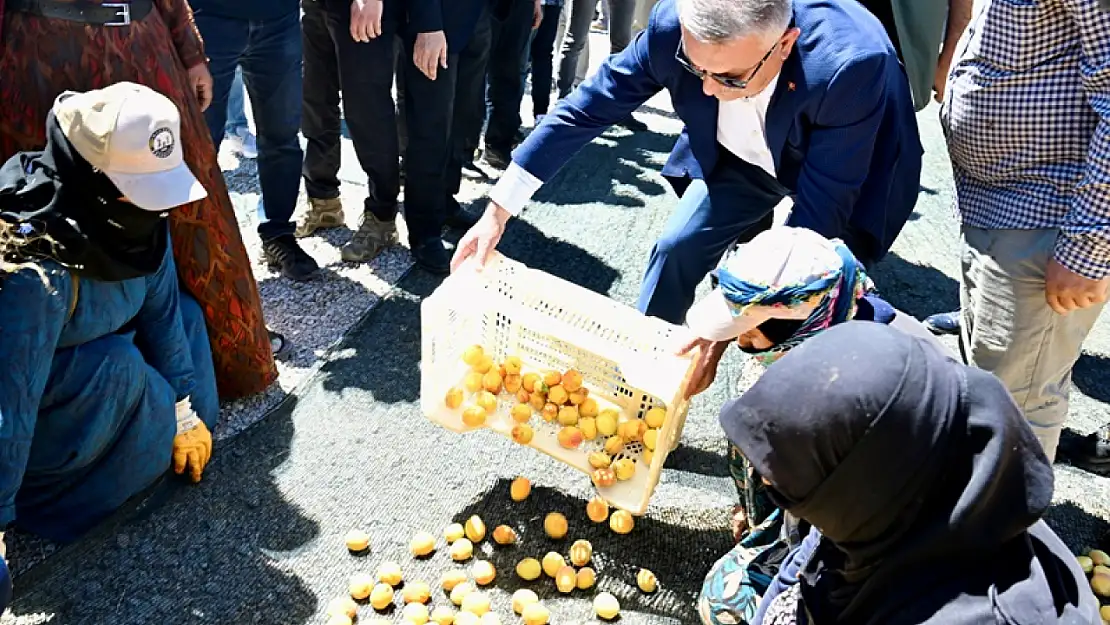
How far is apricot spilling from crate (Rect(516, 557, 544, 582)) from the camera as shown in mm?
2393

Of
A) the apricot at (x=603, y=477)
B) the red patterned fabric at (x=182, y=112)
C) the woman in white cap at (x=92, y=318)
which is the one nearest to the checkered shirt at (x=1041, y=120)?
the apricot at (x=603, y=477)

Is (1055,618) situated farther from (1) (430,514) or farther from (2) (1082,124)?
(1) (430,514)

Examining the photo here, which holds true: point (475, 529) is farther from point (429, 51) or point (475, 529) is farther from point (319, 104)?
point (319, 104)

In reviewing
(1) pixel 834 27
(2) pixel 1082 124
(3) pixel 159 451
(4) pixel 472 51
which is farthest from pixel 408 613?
(4) pixel 472 51

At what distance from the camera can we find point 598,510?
8.29 ft

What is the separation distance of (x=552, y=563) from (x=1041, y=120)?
160cm

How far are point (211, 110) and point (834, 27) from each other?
2.26 meters

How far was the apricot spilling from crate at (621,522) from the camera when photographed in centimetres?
252

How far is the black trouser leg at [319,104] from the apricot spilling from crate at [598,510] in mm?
2162

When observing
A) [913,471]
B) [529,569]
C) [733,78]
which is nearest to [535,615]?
[529,569]

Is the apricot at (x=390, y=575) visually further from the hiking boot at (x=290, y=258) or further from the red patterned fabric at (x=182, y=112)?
the hiking boot at (x=290, y=258)

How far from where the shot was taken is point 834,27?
2.18 meters

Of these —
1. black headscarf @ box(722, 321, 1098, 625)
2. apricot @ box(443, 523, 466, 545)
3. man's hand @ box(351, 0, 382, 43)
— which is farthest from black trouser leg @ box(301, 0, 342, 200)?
black headscarf @ box(722, 321, 1098, 625)

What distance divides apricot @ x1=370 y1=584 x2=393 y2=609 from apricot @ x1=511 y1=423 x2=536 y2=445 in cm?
51
